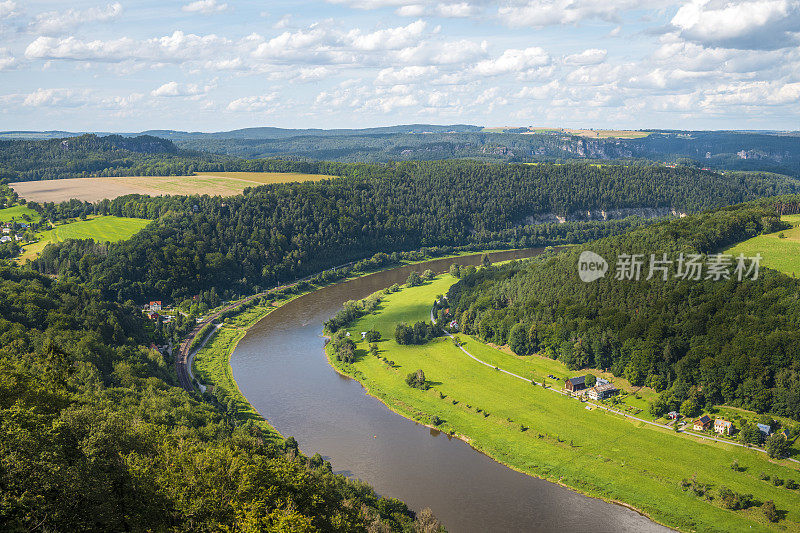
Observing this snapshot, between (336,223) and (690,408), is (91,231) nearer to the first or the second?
(336,223)

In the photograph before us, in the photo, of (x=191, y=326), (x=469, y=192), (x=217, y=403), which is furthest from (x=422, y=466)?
(x=469, y=192)

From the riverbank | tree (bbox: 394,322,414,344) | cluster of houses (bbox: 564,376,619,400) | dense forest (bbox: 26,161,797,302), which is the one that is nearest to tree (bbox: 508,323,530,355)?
cluster of houses (bbox: 564,376,619,400)

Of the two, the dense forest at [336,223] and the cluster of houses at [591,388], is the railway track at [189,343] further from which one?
the cluster of houses at [591,388]

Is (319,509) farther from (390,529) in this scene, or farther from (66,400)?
(66,400)

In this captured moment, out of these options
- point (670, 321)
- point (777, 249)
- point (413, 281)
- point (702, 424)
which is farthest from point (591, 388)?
point (413, 281)

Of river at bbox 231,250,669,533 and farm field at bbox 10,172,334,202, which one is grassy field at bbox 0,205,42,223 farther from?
river at bbox 231,250,669,533

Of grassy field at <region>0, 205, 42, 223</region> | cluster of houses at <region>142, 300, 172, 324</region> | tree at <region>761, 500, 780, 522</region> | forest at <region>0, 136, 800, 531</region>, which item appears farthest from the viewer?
grassy field at <region>0, 205, 42, 223</region>
